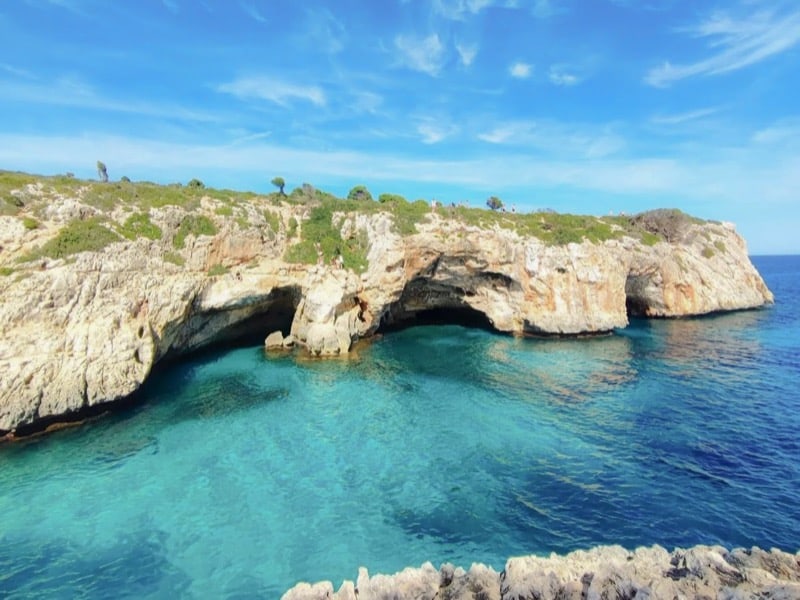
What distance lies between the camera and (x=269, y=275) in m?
28.6

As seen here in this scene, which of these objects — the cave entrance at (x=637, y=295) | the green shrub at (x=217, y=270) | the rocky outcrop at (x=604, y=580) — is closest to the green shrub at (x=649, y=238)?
the cave entrance at (x=637, y=295)

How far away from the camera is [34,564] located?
35.5ft

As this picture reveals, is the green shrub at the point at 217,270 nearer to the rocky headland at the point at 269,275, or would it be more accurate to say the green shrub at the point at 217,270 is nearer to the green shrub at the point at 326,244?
the rocky headland at the point at 269,275

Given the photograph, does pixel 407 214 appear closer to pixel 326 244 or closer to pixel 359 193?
pixel 326 244

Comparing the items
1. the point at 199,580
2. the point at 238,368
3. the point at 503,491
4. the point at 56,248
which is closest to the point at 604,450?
the point at 503,491

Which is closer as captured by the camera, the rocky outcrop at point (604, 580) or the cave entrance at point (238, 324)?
the rocky outcrop at point (604, 580)

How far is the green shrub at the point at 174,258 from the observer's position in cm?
2434

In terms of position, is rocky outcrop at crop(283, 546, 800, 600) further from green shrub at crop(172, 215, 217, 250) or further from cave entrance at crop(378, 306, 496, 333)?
cave entrance at crop(378, 306, 496, 333)

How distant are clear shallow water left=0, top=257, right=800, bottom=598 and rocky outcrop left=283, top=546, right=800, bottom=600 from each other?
2.30 m

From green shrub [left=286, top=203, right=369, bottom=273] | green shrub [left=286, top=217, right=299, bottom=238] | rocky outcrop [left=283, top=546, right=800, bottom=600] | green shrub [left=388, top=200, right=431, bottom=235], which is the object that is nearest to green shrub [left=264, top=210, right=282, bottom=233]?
green shrub [left=286, top=217, right=299, bottom=238]

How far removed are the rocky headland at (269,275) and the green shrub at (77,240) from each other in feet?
0.31

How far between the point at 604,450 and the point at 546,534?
228 inches

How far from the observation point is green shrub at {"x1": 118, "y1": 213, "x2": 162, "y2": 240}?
936 inches

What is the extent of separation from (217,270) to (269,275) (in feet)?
10.5
